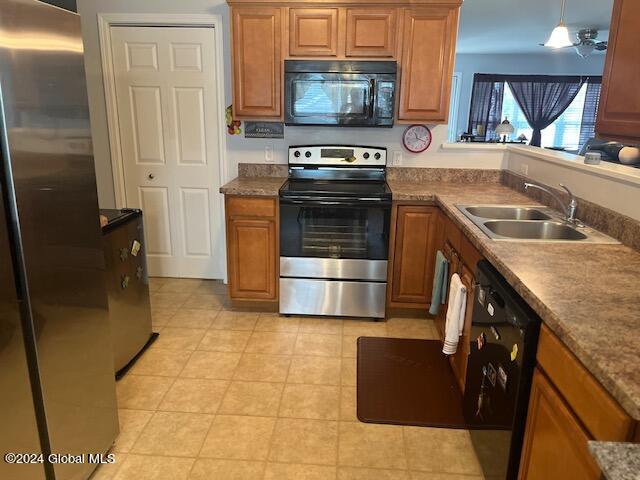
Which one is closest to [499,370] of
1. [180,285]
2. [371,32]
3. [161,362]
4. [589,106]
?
[161,362]

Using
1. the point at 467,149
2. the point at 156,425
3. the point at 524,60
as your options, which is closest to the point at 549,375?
the point at 156,425

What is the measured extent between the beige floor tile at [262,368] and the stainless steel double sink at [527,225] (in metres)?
1.34

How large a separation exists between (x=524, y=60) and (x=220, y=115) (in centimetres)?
737

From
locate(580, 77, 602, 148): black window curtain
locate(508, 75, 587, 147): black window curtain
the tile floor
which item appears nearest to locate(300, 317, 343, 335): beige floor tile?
the tile floor

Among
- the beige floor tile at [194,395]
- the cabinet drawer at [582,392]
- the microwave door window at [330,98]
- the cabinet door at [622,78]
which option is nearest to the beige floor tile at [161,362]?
the beige floor tile at [194,395]

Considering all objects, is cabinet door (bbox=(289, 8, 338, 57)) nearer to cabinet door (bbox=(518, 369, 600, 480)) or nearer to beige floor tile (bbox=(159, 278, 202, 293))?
beige floor tile (bbox=(159, 278, 202, 293))

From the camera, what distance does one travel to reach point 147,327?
9.66 ft

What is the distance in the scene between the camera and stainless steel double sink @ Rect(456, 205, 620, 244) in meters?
2.15

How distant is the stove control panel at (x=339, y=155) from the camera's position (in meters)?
3.56

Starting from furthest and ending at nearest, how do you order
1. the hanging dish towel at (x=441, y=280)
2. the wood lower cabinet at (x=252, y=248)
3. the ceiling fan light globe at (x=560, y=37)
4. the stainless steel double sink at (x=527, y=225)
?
the ceiling fan light globe at (x=560, y=37)
the wood lower cabinet at (x=252, y=248)
the hanging dish towel at (x=441, y=280)
the stainless steel double sink at (x=527, y=225)

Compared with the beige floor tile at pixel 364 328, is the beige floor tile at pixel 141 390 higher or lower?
lower

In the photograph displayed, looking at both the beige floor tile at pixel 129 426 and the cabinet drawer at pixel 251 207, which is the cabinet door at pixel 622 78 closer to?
the cabinet drawer at pixel 251 207

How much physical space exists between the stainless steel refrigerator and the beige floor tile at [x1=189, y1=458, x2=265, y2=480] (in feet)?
1.40

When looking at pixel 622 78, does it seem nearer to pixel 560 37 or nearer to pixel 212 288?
pixel 560 37
